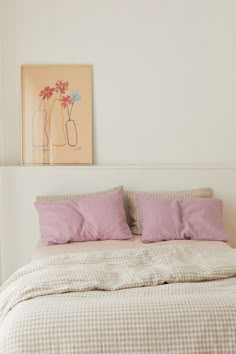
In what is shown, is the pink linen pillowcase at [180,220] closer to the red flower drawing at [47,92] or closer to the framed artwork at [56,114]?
the framed artwork at [56,114]

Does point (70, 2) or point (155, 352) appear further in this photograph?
point (70, 2)

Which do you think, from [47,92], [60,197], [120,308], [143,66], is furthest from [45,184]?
[120,308]

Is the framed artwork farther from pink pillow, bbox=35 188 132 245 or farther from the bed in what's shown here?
the bed

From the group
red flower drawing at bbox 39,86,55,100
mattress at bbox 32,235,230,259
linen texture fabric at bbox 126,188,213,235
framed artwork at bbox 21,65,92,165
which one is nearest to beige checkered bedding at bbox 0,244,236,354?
mattress at bbox 32,235,230,259

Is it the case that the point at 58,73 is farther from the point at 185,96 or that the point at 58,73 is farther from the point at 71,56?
the point at 185,96

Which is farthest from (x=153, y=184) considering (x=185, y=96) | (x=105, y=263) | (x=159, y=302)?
(x=159, y=302)

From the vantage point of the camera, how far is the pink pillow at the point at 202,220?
13.6 feet

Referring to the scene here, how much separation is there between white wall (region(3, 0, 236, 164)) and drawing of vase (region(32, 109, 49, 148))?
128mm

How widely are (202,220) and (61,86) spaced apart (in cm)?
139

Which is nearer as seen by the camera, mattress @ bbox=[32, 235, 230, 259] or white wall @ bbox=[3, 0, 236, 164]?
mattress @ bbox=[32, 235, 230, 259]

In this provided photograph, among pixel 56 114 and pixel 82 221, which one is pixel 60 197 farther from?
pixel 56 114

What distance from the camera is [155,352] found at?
2480 mm

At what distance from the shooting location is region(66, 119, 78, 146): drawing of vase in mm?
4523

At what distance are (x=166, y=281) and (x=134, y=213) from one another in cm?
141
